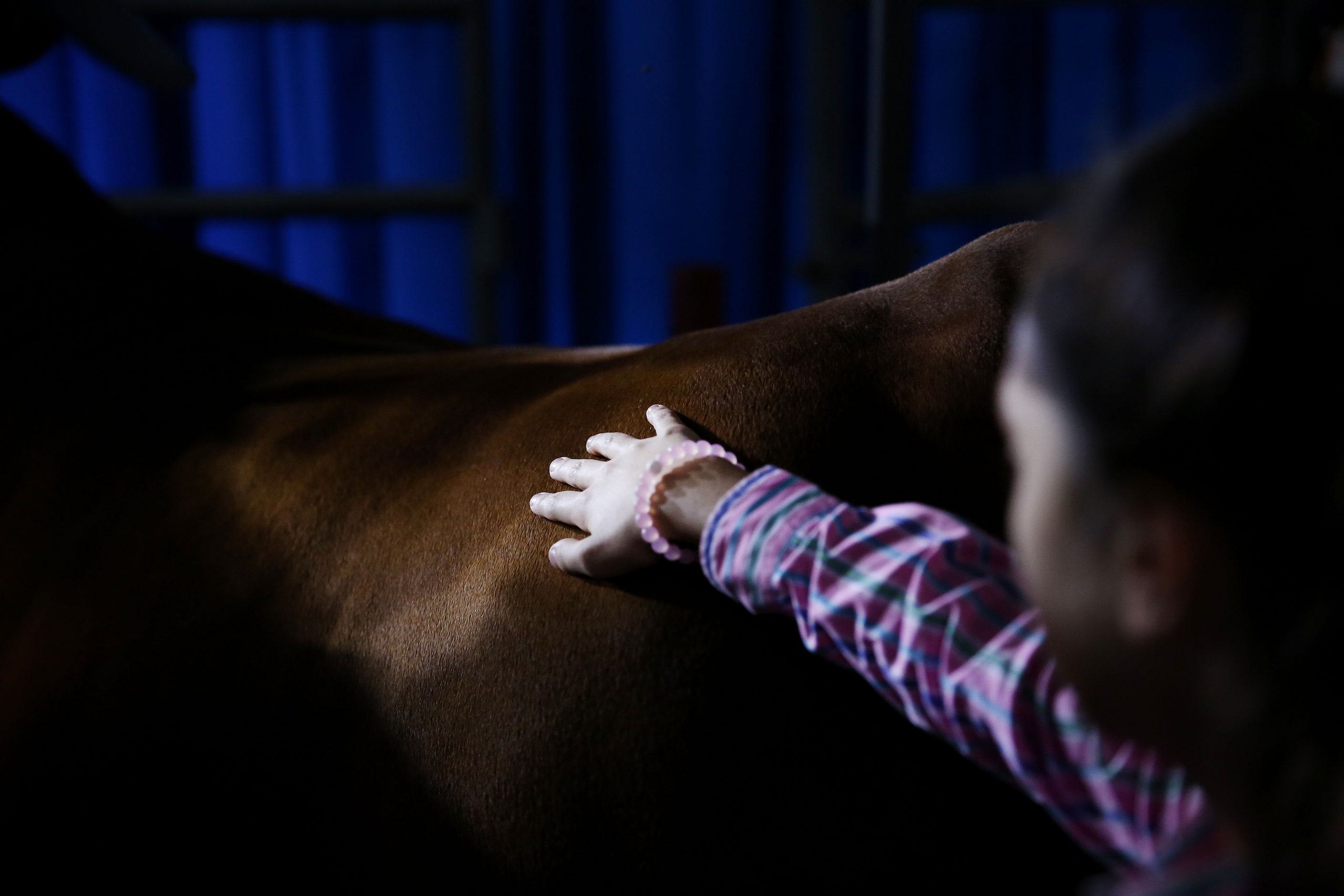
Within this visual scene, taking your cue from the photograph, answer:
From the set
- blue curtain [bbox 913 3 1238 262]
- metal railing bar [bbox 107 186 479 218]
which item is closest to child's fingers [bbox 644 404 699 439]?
metal railing bar [bbox 107 186 479 218]

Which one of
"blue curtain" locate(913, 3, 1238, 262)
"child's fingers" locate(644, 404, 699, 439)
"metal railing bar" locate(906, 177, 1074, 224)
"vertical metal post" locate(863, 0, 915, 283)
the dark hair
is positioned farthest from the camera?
"blue curtain" locate(913, 3, 1238, 262)

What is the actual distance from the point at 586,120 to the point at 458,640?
1.28 meters

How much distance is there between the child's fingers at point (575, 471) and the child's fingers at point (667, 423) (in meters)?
0.03

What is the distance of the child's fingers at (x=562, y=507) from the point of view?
17.5 inches

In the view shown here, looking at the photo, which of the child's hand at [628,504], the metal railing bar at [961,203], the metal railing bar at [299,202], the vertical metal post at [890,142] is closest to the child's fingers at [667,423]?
the child's hand at [628,504]

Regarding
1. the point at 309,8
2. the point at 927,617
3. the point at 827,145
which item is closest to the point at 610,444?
the point at 927,617

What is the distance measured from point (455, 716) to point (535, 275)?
1.27 meters

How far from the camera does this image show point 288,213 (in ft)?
4.66

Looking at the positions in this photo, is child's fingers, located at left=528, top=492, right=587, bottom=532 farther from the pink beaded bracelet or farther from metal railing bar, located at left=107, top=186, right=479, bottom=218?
metal railing bar, located at left=107, top=186, right=479, bottom=218

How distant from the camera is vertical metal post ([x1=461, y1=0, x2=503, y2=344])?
1401mm

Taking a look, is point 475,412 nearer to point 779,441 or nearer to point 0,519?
point 779,441

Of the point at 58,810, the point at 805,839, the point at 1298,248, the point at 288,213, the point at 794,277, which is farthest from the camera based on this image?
the point at 794,277

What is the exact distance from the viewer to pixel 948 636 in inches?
14.5

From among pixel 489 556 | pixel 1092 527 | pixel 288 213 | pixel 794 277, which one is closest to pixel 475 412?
pixel 489 556
